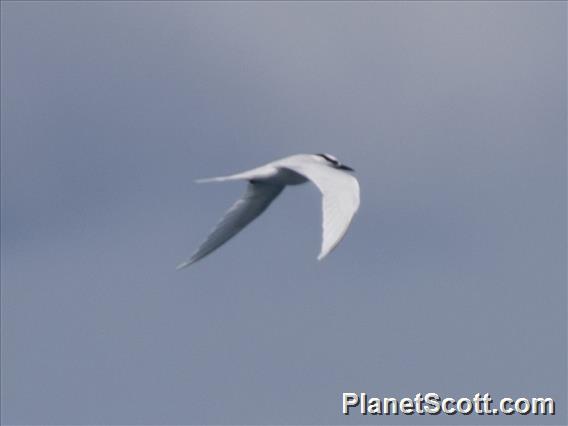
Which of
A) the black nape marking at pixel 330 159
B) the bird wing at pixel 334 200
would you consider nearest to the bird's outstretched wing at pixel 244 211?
the black nape marking at pixel 330 159

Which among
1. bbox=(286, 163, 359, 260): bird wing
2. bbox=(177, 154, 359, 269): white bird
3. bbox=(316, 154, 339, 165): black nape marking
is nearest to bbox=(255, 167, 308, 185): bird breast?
bbox=(177, 154, 359, 269): white bird

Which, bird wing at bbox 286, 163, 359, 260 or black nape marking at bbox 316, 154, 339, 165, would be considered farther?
black nape marking at bbox 316, 154, 339, 165

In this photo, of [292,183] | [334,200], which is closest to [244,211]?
[292,183]

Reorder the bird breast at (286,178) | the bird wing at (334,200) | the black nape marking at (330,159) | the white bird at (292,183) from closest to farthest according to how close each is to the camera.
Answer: the bird wing at (334,200)
the white bird at (292,183)
the bird breast at (286,178)
the black nape marking at (330,159)

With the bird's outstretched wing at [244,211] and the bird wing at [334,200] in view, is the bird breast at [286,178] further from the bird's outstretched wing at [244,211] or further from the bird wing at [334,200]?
the bird wing at [334,200]

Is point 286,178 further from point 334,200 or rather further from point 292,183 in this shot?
point 334,200

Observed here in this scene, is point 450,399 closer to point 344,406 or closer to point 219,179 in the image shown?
point 344,406

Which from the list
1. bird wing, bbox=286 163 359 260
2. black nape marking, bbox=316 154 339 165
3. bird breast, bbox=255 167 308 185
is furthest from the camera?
black nape marking, bbox=316 154 339 165

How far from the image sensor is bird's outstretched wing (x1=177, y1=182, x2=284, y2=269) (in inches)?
2142

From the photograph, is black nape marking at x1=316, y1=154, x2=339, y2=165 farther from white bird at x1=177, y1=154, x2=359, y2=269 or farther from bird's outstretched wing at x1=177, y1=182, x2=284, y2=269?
bird's outstretched wing at x1=177, y1=182, x2=284, y2=269

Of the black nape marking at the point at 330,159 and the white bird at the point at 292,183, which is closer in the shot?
the white bird at the point at 292,183

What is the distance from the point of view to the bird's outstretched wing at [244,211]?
178 ft

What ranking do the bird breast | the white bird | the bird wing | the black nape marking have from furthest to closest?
the black nape marking, the bird breast, the white bird, the bird wing

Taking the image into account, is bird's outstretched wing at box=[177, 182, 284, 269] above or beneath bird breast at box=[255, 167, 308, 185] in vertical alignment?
beneath
